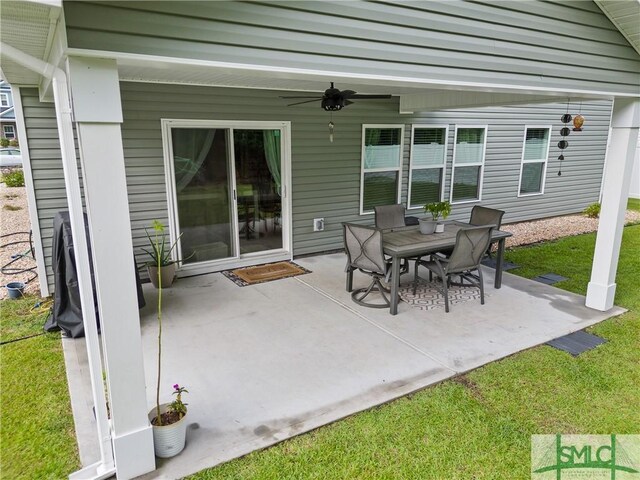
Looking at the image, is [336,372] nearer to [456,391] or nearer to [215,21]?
[456,391]

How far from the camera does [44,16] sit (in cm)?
198

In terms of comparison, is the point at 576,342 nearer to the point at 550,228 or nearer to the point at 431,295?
the point at 431,295

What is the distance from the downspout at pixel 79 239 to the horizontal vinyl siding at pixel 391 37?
0.50 metres

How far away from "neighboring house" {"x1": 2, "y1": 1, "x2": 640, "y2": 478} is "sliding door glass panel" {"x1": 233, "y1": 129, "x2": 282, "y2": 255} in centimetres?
2

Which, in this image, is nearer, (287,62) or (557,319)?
(287,62)

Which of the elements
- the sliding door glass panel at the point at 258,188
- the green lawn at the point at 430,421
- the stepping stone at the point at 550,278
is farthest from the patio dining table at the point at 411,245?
the sliding door glass panel at the point at 258,188

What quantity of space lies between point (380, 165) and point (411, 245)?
2.83 metres

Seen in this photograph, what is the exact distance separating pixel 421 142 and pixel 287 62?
5427 mm

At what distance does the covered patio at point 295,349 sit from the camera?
289cm

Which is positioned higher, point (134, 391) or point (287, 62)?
point (287, 62)

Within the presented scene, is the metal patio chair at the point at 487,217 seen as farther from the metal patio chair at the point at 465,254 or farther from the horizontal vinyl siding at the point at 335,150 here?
the horizontal vinyl siding at the point at 335,150

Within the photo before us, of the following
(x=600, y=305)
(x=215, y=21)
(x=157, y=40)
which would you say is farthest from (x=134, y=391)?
(x=600, y=305)

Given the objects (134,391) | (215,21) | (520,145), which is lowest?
(134,391)

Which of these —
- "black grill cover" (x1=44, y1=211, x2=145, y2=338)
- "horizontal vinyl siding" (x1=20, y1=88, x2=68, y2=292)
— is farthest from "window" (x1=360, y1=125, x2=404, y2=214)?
"black grill cover" (x1=44, y1=211, x2=145, y2=338)
